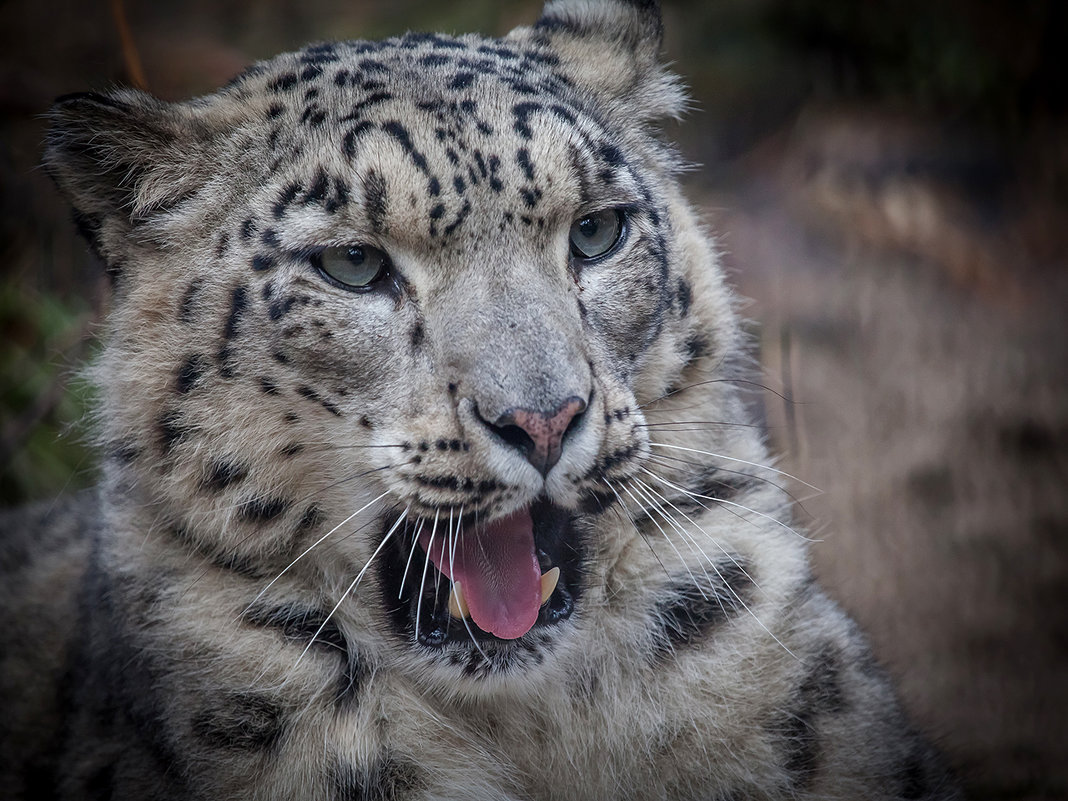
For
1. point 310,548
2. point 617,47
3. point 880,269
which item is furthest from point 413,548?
point 880,269

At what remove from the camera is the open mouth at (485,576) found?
251 centimetres

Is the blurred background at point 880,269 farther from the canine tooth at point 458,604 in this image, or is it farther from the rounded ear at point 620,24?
the canine tooth at point 458,604

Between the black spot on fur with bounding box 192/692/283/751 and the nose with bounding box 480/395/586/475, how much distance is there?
36.7 inches

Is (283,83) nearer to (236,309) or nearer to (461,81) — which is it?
(461,81)

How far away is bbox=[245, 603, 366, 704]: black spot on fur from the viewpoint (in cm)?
266

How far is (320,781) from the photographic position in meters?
2.53

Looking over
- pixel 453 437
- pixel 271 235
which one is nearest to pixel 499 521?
pixel 453 437

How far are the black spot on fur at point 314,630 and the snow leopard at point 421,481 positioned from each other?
0.01m

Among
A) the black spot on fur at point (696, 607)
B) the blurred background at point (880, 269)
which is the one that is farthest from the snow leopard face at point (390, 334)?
the blurred background at point (880, 269)

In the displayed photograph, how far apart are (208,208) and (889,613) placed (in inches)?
158

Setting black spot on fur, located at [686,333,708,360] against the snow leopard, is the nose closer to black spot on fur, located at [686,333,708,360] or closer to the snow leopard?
the snow leopard

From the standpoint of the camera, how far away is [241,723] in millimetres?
2572

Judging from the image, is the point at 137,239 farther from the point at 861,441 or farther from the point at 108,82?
the point at 861,441

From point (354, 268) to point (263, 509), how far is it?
2.17 feet
